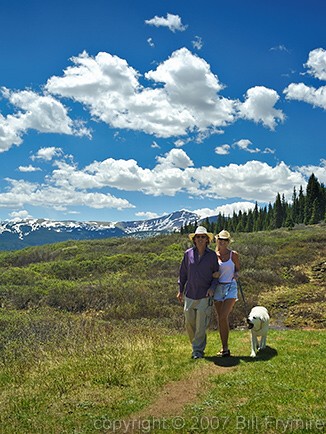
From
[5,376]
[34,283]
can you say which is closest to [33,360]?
[5,376]

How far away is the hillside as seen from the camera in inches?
641

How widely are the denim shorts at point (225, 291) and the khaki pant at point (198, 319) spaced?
10.3 inches

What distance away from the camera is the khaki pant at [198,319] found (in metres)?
7.75

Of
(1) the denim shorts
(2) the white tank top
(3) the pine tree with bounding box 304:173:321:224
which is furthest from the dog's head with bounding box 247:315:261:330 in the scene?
(3) the pine tree with bounding box 304:173:321:224

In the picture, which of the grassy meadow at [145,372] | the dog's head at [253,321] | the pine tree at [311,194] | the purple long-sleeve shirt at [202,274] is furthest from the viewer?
the pine tree at [311,194]

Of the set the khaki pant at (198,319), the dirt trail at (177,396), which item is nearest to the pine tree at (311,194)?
the khaki pant at (198,319)

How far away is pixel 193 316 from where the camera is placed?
26.1ft

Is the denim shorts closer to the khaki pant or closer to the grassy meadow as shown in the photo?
the khaki pant

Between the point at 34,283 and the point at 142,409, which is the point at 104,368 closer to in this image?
the point at 142,409

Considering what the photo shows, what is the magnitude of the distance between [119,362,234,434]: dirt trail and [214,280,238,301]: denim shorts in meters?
1.34

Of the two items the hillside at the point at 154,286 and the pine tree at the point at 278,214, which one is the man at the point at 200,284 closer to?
the hillside at the point at 154,286

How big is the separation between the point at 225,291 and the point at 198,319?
792mm

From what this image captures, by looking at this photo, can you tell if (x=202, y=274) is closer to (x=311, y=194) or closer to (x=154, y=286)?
(x=154, y=286)

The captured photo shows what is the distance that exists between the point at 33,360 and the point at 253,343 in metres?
4.78
